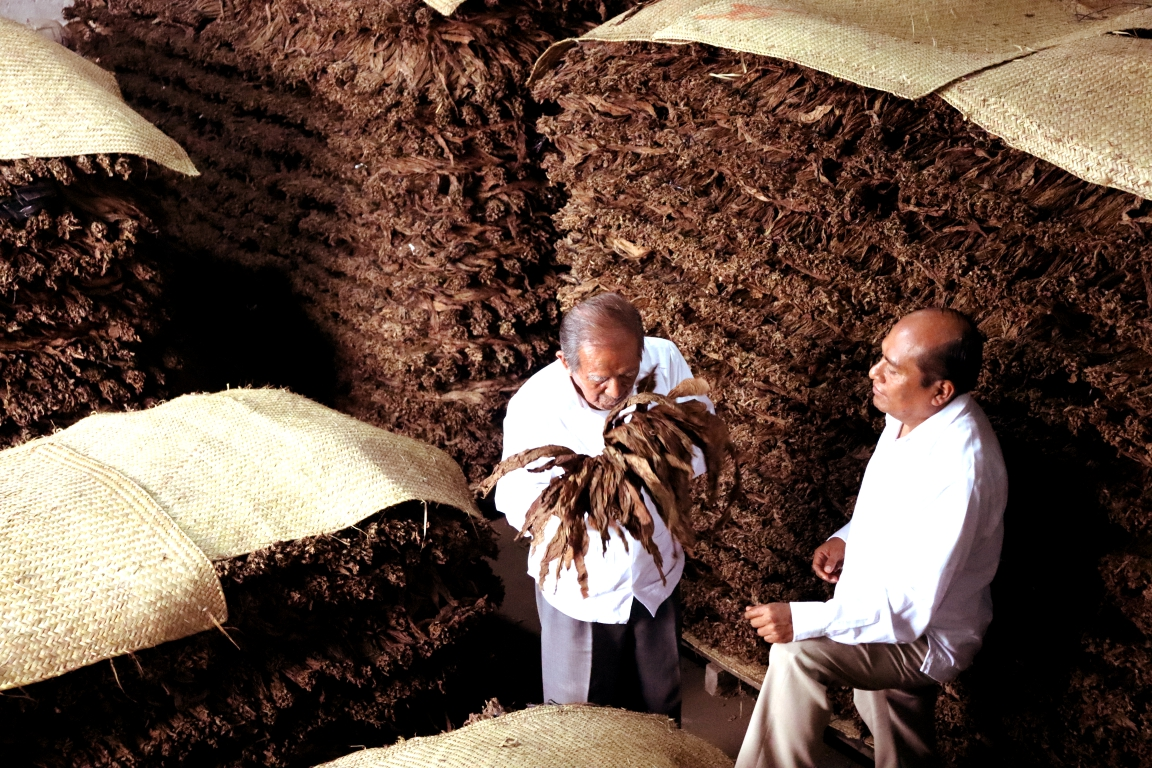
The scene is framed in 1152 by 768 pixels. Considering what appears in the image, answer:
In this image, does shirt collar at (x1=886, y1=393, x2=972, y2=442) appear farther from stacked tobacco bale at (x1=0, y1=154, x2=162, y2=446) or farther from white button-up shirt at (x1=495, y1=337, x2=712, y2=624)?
stacked tobacco bale at (x1=0, y1=154, x2=162, y2=446)

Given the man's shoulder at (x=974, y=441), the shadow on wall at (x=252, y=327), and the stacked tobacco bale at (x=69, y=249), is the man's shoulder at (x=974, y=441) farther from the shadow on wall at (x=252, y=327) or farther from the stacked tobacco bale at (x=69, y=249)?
the shadow on wall at (x=252, y=327)

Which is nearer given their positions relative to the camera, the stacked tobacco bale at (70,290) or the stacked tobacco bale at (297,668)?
the stacked tobacco bale at (297,668)

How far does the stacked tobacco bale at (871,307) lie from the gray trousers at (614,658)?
2.58 ft

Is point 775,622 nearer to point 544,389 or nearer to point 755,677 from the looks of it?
point 544,389

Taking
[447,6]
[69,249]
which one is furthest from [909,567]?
[69,249]

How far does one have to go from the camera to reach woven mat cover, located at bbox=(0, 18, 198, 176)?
137 inches

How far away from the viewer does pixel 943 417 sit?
249 centimetres

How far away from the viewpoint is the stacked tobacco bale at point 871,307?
2.49 metres

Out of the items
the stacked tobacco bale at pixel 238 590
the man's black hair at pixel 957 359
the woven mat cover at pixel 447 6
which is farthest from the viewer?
the woven mat cover at pixel 447 6

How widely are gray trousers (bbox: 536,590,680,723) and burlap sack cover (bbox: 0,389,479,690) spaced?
491 mm

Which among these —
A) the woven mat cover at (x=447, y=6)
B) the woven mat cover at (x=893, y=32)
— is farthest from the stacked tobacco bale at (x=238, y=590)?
the woven mat cover at (x=447, y=6)

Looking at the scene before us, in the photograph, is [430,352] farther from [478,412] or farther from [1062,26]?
[1062,26]

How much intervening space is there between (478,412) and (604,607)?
2067 millimetres

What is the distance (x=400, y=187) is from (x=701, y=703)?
2640mm
